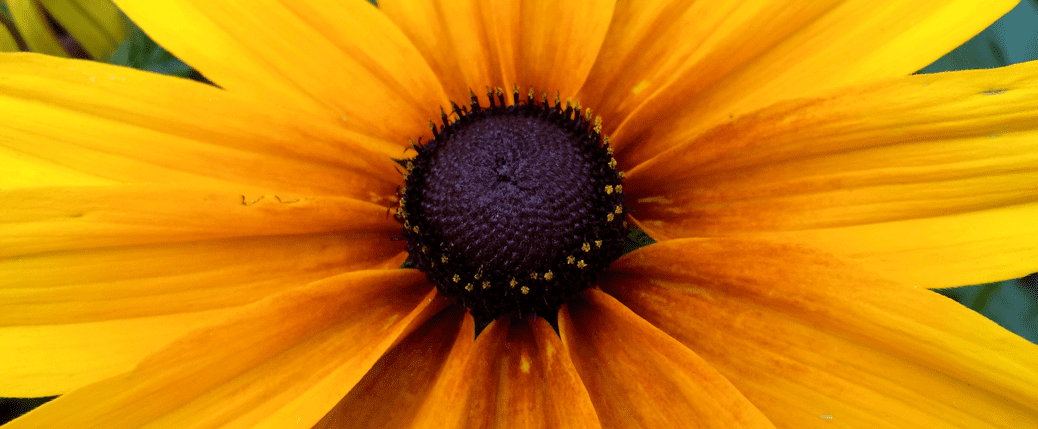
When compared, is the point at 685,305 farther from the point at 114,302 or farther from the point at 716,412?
the point at 114,302

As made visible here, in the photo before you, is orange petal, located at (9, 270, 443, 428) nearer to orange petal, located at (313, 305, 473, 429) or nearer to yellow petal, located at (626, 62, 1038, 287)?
orange petal, located at (313, 305, 473, 429)

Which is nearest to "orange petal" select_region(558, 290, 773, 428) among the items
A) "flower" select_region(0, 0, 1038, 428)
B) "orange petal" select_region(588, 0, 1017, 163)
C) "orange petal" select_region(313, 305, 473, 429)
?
"flower" select_region(0, 0, 1038, 428)

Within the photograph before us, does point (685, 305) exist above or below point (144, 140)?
below

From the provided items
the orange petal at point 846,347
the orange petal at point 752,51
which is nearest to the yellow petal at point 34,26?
the orange petal at point 752,51

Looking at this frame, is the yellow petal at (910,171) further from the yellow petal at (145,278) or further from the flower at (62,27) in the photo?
the flower at (62,27)

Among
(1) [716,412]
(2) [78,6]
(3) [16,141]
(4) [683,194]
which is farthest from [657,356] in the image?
(2) [78,6]
